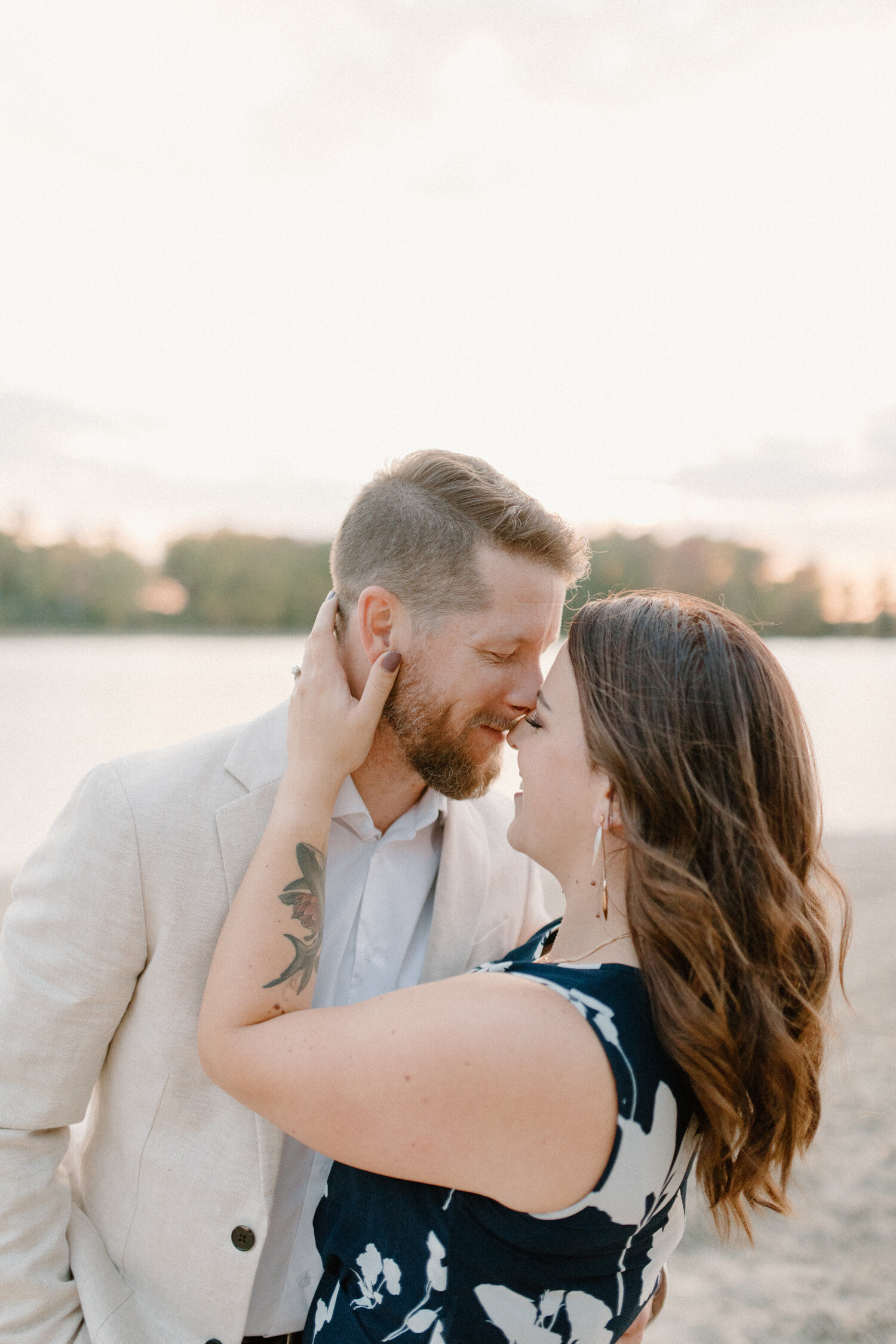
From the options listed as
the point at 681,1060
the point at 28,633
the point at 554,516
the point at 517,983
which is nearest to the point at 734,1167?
the point at 681,1060

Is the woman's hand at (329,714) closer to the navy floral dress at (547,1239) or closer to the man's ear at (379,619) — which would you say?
the man's ear at (379,619)

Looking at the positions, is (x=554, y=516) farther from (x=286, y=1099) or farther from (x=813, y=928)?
(x=286, y=1099)

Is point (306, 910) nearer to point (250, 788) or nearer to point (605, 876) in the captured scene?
point (250, 788)

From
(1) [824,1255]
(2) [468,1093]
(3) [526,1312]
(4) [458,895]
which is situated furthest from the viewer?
(1) [824,1255]

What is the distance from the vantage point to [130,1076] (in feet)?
7.14

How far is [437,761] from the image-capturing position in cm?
254

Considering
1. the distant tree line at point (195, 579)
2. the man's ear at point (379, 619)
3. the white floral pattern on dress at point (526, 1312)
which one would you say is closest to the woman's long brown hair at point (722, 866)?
the white floral pattern on dress at point (526, 1312)

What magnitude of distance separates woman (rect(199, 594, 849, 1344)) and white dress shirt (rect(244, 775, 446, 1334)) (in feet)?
0.53

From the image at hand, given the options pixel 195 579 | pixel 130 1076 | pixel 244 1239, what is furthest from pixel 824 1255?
pixel 195 579

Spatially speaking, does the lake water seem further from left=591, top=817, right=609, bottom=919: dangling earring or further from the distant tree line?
left=591, top=817, right=609, bottom=919: dangling earring

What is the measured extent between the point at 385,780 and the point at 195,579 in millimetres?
39417

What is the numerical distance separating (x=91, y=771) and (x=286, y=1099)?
34.9 inches

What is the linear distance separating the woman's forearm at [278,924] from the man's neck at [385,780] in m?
0.37

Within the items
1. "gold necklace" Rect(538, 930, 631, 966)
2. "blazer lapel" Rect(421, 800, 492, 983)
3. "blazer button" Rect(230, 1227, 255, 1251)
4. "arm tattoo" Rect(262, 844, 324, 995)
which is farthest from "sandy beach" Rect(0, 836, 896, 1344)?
"blazer button" Rect(230, 1227, 255, 1251)
